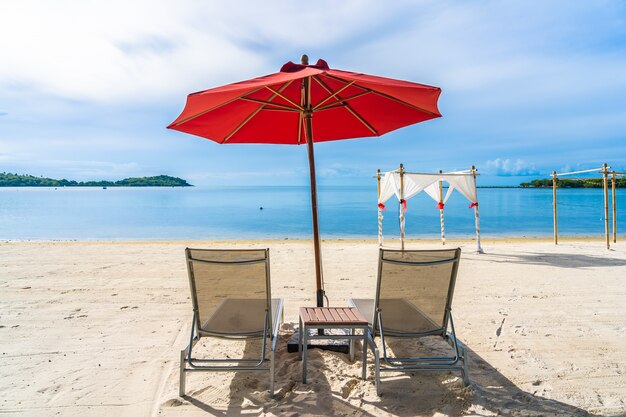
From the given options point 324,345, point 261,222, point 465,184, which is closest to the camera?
point 324,345

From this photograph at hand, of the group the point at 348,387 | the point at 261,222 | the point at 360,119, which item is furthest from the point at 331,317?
A: the point at 261,222

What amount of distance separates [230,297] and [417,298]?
4.01 feet

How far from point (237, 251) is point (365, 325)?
94 cm

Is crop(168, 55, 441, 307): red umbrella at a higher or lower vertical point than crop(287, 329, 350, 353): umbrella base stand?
higher

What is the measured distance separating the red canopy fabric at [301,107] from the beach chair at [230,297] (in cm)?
99

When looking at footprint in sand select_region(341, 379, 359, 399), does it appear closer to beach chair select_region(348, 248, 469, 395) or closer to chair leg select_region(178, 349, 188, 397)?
beach chair select_region(348, 248, 469, 395)

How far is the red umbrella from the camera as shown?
8.68 ft

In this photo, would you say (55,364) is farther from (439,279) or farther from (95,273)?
(95,273)

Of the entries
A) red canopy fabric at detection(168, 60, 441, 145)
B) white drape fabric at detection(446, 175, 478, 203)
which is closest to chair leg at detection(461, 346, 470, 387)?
red canopy fabric at detection(168, 60, 441, 145)

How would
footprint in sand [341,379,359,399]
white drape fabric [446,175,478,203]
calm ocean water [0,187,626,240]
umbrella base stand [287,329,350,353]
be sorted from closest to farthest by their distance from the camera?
footprint in sand [341,379,359,399] < umbrella base stand [287,329,350,353] < white drape fabric [446,175,478,203] < calm ocean water [0,187,626,240]

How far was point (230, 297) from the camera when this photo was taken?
8.87 feet

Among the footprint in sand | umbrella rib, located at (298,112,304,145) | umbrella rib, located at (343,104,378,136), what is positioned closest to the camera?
the footprint in sand

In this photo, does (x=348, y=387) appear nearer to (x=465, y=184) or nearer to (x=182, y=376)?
(x=182, y=376)

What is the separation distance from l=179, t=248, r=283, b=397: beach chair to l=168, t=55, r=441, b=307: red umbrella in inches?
29.1
